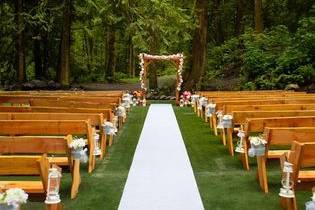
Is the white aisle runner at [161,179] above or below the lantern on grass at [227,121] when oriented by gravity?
below

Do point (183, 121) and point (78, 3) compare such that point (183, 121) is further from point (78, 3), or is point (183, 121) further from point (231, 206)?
point (78, 3)

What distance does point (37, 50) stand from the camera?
118 feet

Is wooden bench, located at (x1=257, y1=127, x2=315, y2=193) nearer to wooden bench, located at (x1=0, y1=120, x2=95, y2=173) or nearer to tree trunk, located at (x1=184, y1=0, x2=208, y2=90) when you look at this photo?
wooden bench, located at (x1=0, y1=120, x2=95, y2=173)

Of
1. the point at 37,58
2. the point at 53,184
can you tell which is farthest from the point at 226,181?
the point at 37,58

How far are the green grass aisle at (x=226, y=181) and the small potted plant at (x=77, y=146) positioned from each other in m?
1.59

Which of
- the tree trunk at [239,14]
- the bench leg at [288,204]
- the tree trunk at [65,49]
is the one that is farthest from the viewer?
the tree trunk at [239,14]

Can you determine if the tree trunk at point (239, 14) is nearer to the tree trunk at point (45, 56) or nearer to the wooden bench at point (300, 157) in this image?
the tree trunk at point (45, 56)

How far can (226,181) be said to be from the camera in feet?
23.5

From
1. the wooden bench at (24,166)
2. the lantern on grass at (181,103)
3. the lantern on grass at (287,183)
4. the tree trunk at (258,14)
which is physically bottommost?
the lantern on grass at (181,103)

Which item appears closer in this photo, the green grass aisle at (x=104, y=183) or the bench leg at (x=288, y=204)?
the bench leg at (x=288, y=204)

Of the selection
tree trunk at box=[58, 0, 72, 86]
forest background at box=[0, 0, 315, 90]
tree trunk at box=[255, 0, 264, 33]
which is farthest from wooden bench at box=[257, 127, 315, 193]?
tree trunk at box=[58, 0, 72, 86]

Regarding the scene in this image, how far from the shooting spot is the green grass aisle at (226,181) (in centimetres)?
605

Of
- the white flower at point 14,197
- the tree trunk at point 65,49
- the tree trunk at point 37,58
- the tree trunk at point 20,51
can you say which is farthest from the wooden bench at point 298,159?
the tree trunk at point 37,58

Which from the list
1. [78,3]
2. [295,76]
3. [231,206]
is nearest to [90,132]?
[231,206]
